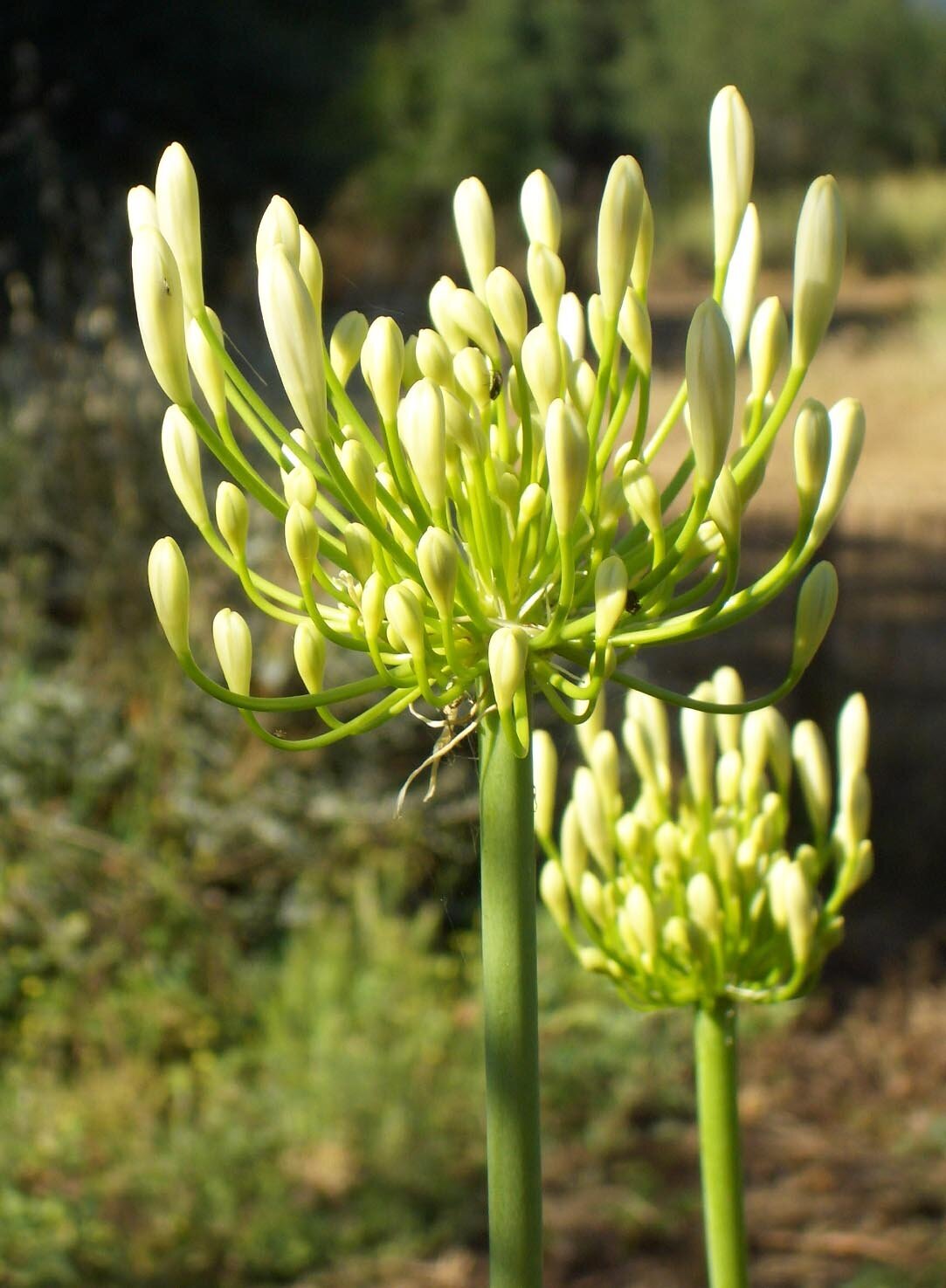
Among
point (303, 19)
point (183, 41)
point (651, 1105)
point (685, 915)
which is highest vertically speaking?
point (303, 19)

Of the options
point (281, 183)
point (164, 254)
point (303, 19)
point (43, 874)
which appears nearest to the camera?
point (164, 254)

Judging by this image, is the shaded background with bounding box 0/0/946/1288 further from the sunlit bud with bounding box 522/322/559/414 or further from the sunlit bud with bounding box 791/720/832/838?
the sunlit bud with bounding box 522/322/559/414

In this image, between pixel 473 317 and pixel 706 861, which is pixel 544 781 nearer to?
pixel 706 861

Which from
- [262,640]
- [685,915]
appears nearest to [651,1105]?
[262,640]

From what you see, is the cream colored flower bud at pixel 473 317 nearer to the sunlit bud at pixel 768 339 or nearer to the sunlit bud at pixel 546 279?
the sunlit bud at pixel 546 279

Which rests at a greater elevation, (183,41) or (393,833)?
(183,41)

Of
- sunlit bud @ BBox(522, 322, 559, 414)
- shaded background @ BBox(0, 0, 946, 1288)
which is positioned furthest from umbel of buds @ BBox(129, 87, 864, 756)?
shaded background @ BBox(0, 0, 946, 1288)

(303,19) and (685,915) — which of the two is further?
(303,19)

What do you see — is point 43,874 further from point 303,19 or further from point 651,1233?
point 303,19
